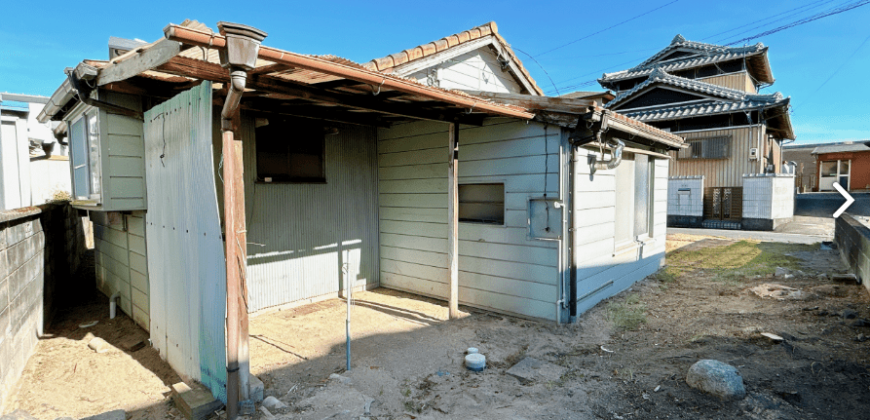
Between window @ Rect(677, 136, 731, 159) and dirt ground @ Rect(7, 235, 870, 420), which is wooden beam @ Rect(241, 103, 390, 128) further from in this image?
window @ Rect(677, 136, 731, 159)

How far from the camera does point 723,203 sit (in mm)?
16062

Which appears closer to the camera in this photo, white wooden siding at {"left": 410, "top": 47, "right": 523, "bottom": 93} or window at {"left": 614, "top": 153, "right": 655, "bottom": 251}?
window at {"left": 614, "top": 153, "right": 655, "bottom": 251}

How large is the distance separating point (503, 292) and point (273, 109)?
3.45m

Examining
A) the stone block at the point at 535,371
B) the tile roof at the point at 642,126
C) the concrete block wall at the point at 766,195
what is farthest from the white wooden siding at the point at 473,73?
the concrete block wall at the point at 766,195

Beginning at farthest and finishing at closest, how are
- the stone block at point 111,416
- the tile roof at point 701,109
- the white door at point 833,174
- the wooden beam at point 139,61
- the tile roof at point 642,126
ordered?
the white door at point 833,174 < the tile roof at point 701,109 < the tile roof at point 642,126 < the stone block at point 111,416 < the wooden beam at point 139,61

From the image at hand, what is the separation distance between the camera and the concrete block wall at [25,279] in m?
3.59

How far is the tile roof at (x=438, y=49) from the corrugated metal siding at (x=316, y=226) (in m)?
1.04

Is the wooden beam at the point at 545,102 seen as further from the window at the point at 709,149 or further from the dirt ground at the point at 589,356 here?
the window at the point at 709,149

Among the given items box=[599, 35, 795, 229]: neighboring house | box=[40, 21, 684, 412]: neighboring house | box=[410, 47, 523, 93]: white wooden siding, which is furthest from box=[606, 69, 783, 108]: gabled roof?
box=[40, 21, 684, 412]: neighboring house

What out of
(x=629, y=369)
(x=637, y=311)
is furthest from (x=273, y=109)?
(x=637, y=311)

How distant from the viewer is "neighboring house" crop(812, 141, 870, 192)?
2398cm

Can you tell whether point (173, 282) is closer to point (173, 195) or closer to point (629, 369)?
point (173, 195)

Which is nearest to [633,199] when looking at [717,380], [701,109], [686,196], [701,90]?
[717,380]

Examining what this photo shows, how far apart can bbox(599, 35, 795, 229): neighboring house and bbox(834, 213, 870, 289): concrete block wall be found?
6.73 meters
